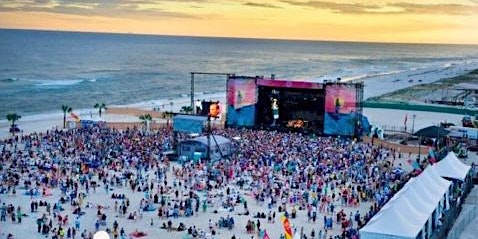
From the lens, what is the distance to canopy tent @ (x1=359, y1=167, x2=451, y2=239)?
20.2 m

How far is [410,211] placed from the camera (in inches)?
853

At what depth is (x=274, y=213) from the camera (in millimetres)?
27312

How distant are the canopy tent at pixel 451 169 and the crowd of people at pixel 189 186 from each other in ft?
6.74

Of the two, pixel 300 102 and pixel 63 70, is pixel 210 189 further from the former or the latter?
pixel 63 70

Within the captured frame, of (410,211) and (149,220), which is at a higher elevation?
(410,211)

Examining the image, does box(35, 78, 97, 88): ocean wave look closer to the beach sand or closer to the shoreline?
the shoreline

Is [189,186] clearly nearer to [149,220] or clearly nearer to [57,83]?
[149,220]

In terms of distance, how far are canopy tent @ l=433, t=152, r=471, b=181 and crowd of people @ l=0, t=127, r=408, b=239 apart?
2.05m

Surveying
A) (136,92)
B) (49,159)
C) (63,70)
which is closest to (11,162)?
(49,159)

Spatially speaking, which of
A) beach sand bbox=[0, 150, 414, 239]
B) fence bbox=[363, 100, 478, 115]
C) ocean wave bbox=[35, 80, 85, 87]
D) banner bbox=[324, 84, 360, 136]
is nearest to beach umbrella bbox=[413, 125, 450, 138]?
banner bbox=[324, 84, 360, 136]

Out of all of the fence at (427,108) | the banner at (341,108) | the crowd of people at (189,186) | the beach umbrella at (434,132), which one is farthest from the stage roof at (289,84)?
the fence at (427,108)

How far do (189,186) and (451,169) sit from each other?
1168 centimetres

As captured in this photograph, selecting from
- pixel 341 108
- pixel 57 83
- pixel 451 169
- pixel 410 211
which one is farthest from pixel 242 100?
A: pixel 57 83

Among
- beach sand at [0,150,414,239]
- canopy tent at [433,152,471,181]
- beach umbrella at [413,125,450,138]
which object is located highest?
beach umbrella at [413,125,450,138]
